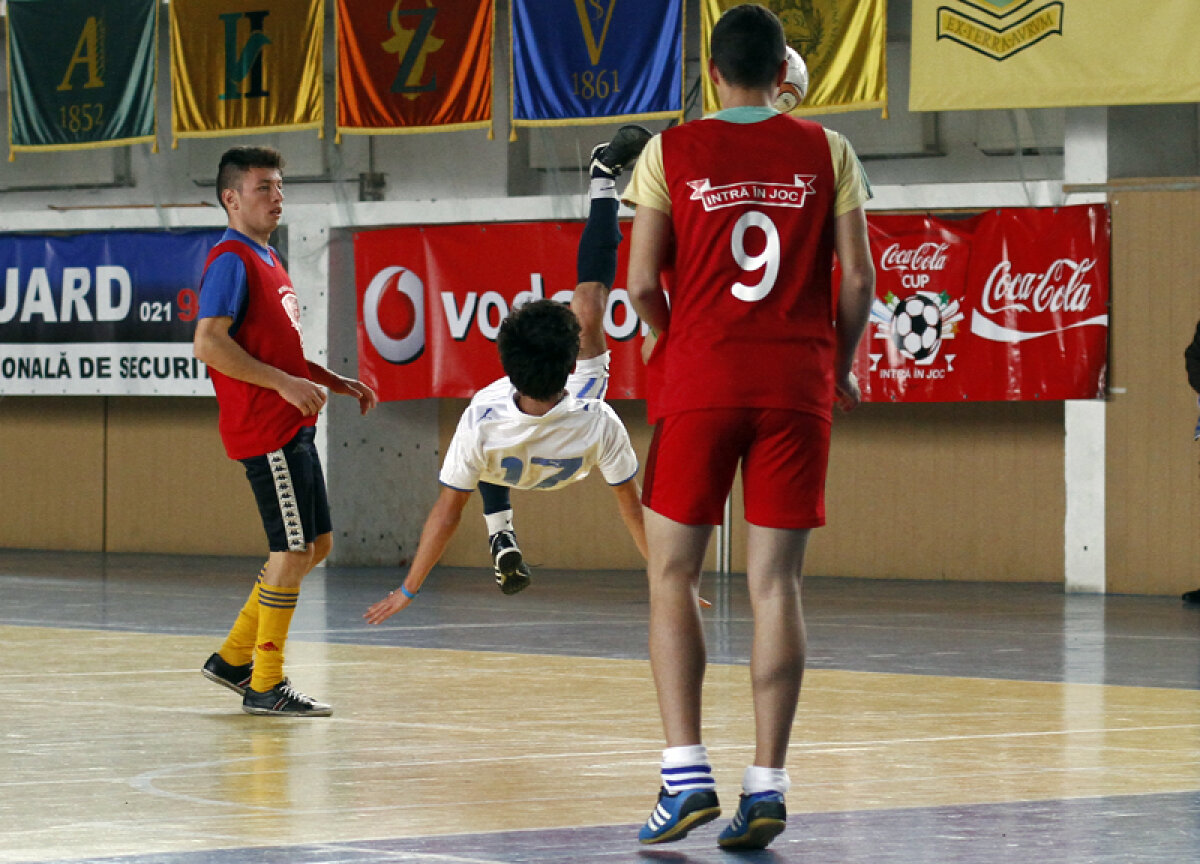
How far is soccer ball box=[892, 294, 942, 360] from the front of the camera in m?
17.8

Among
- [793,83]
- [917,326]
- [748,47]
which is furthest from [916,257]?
[748,47]

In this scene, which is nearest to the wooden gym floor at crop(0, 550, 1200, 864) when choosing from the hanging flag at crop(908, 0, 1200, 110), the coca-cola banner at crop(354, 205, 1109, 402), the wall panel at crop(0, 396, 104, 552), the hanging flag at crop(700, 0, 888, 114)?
the coca-cola banner at crop(354, 205, 1109, 402)

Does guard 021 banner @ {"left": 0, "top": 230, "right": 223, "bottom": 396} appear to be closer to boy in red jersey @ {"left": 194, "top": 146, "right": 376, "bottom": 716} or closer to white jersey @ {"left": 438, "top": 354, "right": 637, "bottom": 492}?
boy in red jersey @ {"left": 194, "top": 146, "right": 376, "bottom": 716}

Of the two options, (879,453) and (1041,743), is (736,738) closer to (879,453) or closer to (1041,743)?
(1041,743)

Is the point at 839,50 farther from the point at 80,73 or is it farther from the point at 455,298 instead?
the point at 80,73

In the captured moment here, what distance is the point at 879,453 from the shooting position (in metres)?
18.9

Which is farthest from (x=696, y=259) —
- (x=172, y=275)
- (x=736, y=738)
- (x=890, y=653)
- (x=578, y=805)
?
(x=172, y=275)

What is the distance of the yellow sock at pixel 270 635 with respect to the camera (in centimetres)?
837

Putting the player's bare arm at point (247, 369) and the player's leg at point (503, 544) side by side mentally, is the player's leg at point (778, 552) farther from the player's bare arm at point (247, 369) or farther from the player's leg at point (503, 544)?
the player's bare arm at point (247, 369)

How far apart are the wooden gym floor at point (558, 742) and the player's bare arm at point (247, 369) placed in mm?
1301

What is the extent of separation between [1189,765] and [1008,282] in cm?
1087

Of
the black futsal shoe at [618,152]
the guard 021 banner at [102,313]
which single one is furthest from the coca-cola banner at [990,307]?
the black futsal shoe at [618,152]

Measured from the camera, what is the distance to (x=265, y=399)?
8.34m

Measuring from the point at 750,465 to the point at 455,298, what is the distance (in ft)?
47.3
